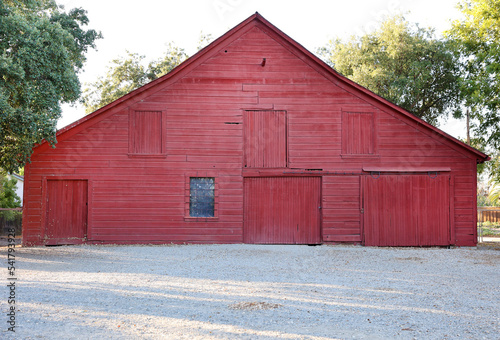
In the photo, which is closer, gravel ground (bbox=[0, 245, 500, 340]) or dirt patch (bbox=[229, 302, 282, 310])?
gravel ground (bbox=[0, 245, 500, 340])

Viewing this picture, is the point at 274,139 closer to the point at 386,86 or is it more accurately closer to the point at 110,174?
the point at 110,174

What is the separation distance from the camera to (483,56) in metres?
20.2

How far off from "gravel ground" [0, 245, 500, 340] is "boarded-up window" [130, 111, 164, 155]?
4.18 meters

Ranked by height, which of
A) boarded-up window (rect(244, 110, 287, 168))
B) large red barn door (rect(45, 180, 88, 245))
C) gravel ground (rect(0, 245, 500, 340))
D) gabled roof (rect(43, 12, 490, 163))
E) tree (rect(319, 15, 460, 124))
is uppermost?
tree (rect(319, 15, 460, 124))

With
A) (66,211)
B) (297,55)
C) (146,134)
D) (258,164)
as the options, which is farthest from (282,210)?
(66,211)

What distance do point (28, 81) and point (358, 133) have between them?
11.1 meters

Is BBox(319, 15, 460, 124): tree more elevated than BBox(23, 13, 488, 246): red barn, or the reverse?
BBox(319, 15, 460, 124): tree

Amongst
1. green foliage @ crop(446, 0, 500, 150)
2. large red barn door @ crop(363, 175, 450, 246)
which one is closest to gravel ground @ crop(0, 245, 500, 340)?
large red barn door @ crop(363, 175, 450, 246)

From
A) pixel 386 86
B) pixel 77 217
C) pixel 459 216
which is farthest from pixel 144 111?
pixel 386 86

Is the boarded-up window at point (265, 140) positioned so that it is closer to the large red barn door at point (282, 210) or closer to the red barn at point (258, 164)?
the red barn at point (258, 164)

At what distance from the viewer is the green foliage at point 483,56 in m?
19.9

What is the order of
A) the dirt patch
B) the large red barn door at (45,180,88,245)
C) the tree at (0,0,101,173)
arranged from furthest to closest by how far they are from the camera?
the large red barn door at (45,180,88,245)
the tree at (0,0,101,173)
the dirt patch

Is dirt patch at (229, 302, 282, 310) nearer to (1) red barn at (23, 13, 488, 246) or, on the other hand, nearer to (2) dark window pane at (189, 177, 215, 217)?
(1) red barn at (23, 13, 488, 246)

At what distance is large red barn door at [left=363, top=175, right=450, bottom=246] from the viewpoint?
16.9 m
